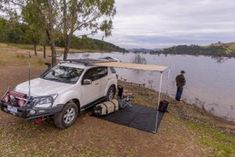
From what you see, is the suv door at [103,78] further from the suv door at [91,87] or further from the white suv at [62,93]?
the suv door at [91,87]

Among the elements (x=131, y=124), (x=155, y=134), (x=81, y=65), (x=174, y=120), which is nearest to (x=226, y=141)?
(x=174, y=120)

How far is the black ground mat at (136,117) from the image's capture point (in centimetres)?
945

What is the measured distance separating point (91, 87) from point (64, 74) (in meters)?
1.12

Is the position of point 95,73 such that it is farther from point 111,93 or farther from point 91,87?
point 111,93

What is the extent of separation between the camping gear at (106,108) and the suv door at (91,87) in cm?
38

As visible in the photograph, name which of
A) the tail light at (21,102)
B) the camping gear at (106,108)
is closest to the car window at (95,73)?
the camping gear at (106,108)

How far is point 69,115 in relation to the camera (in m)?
8.61

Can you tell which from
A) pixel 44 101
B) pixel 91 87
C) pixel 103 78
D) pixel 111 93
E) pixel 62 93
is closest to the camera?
pixel 44 101

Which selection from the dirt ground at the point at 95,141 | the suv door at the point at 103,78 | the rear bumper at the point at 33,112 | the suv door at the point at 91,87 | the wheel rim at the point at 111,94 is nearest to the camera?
the dirt ground at the point at 95,141

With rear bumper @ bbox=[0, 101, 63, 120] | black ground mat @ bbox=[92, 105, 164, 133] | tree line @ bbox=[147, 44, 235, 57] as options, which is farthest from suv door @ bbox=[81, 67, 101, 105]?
tree line @ bbox=[147, 44, 235, 57]

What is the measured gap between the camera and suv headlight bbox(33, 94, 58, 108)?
7661 millimetres

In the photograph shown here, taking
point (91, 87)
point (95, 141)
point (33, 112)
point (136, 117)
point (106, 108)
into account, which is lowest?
point (95, 141)

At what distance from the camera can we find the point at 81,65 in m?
9.87

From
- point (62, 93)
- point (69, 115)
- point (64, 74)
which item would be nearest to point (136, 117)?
point (69, 115)
